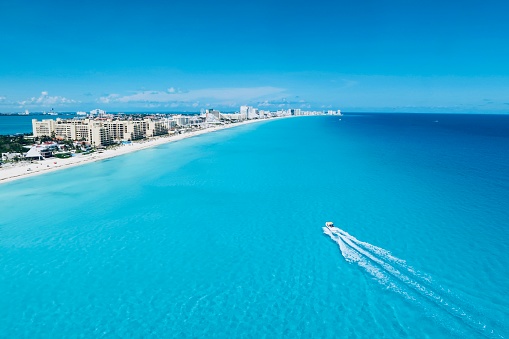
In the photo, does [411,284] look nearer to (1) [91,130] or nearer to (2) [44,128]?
(1) [91,130]

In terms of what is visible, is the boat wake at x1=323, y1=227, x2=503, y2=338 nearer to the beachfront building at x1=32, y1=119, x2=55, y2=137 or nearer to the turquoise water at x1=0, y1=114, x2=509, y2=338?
the turquoise water at x1=0, y1=114, x2=509, y2=338

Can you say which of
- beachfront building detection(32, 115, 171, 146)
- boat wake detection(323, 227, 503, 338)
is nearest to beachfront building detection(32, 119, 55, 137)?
beachfront building detection(32, 115, 171, 146)

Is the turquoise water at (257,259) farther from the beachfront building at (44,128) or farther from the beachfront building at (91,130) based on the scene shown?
the beachfront building at (44,128)

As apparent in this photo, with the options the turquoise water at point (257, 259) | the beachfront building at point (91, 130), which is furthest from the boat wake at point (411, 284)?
the beachfront building at point (91, 130)

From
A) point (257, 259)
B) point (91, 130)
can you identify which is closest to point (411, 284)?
point (257, 259)

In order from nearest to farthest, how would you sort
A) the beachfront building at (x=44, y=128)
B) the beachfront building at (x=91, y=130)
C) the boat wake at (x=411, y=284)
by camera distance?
the boat wake at (x=411, y=284) < the beachfront building at (x=91, y=130) < the beachfront building at (x=44, y=128)

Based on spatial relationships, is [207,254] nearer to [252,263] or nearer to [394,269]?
[252,263]

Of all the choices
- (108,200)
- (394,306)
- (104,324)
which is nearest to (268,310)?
(394,306)
